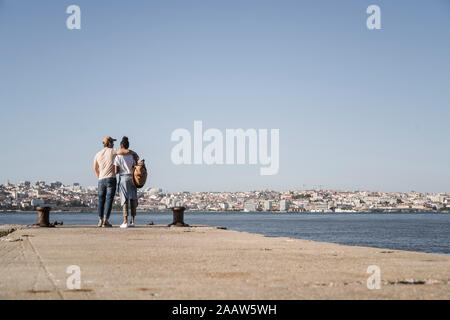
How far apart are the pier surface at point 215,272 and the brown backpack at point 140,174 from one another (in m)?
5.19

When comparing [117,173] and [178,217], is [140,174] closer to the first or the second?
[117,173]

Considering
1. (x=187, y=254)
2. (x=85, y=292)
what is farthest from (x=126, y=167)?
(x=85, y=292)

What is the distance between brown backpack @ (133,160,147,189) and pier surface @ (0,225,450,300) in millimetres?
5189

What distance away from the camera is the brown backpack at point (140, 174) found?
13470 mm

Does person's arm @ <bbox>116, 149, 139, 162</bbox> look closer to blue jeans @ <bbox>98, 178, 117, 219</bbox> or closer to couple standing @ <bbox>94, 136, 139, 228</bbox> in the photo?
couple standing @ <bbox>94, 136, 139, 228</bbox>

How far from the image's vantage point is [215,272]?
528cm

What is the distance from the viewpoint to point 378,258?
6.82 metres

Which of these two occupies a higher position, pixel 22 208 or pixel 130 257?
pixel 130 257

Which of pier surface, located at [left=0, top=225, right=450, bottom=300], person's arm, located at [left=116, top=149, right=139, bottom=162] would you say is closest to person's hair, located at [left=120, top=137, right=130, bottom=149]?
person's arm, located at [left=116, top=149, right=139, bottom=162]

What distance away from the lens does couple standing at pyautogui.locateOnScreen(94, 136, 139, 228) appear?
13.6m

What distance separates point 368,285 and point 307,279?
0.52m

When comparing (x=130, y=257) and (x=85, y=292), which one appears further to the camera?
(x=130, y=257)
